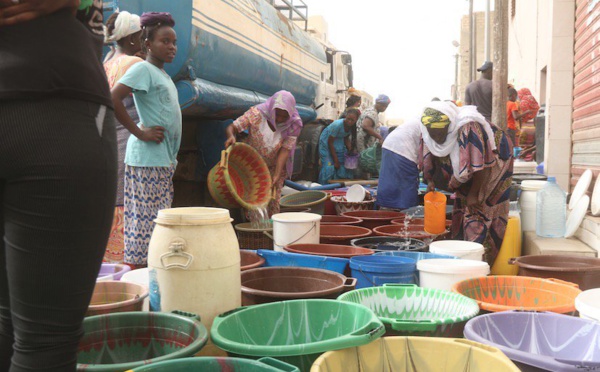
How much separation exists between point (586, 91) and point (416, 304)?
3.74m

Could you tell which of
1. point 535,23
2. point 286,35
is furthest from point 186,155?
point 535,23

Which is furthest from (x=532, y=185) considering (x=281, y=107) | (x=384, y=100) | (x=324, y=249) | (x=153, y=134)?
(x=384, y=100)

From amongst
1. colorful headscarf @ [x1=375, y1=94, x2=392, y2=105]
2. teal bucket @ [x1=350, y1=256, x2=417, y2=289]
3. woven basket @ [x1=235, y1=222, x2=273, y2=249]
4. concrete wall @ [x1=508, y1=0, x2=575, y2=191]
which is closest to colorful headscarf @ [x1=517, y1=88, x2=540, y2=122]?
colorful headscarf @ [x1=375, y1=94, x2=392, y2=105]

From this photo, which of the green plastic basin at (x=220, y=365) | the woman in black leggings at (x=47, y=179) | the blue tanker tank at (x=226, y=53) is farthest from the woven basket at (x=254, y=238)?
the woman in black leggings at (x=47, y=179)

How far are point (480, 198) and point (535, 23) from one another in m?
9.35

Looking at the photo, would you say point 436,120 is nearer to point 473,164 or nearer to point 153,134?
point 473,164

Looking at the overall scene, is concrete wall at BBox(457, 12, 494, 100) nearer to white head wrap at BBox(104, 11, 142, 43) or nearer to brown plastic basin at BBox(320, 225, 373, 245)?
brown plastic basin at BBox(320, 225, 373, 245)

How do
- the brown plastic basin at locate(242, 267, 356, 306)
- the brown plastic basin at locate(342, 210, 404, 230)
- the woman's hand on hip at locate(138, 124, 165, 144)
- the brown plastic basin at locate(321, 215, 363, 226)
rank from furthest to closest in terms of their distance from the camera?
the brown plastic basin at locate(342, 210, 404, 230), the brown plastic basin at locate(321, 215, 363, 226), the woman's hand on hip at locate(138, 124, 165, 144), the brown plastic basin at locate(242, 267, 356, 306)

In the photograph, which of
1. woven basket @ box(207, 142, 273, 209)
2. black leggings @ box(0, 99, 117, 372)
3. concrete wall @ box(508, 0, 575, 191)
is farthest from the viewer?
concrete wall @ box(508, 0, 575, 191)

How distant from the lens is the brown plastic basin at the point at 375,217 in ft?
14.7

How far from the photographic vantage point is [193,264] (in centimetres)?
183

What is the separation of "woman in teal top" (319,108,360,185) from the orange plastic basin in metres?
5.83

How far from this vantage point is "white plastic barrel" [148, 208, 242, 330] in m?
1.83

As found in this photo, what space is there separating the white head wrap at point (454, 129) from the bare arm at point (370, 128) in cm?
394
